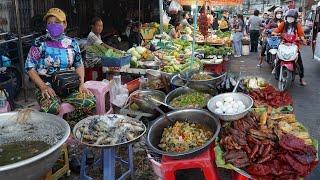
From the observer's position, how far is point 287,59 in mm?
7938

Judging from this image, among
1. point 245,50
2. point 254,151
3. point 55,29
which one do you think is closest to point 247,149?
point 254,151

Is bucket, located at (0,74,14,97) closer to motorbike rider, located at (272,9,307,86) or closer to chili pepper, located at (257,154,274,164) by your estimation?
chili pepper, located at (257,154,274,164)

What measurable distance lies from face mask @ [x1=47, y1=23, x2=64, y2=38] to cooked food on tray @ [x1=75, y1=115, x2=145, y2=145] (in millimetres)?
1220

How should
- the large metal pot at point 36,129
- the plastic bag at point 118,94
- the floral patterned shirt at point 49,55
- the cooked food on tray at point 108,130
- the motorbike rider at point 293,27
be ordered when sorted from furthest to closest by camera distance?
the motorbike rider at point 293,27 < the plastic bag at point 118,94 < the floral patterned shirt at point 49,55 < the cooked food on tray at point 108,130 < the large metal pot at point 36,129

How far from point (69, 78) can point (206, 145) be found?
188 cm

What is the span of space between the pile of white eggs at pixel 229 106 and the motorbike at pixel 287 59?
430cm

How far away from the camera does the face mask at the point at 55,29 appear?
4.08 meters

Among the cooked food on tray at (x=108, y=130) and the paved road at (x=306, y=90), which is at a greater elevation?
the cooked food on tray at (x=108, y=130)

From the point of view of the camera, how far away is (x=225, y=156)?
348 cm

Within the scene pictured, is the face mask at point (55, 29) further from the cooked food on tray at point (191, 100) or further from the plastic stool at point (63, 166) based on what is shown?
the cooked food on tray at point (191, 100)

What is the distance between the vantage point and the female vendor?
4.05 meters

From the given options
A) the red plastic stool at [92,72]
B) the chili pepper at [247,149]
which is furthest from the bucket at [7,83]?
the chili pepper at [247,149]

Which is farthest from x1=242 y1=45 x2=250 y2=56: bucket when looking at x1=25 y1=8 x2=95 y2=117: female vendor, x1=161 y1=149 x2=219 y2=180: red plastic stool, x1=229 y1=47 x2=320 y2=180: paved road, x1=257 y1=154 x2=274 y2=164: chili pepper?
x1=161 y1=149 x2=219 y2=180: red plastic stool

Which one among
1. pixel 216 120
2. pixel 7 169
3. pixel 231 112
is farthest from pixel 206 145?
pixel 7 169
